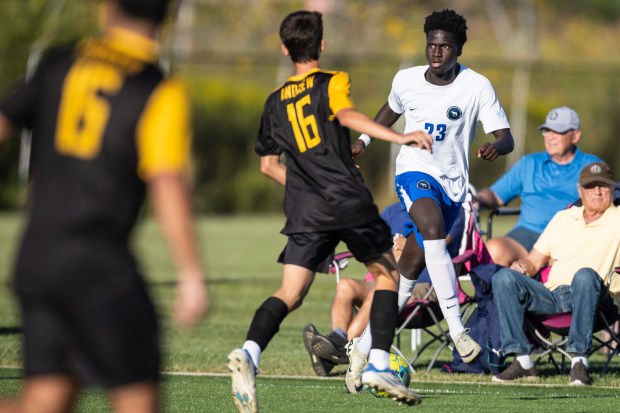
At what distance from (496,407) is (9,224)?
2139 cm

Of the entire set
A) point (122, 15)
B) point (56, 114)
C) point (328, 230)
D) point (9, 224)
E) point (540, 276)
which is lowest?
point (9, 224)

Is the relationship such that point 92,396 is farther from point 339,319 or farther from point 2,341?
point 2,341

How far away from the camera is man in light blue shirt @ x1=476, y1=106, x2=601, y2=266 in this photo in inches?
403

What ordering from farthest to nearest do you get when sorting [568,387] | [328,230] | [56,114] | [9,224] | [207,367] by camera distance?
[9,224]
[207,367]
[568,387]
[328,230]
[56,114]

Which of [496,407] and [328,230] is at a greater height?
Answer: [328,230]

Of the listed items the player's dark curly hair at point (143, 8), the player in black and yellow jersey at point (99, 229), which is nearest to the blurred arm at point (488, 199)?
the player's dark curly hair at point (143, 8)

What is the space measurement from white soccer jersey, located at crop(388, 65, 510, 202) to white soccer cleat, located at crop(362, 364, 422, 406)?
1876mm

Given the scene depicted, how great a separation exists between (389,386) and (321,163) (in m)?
1.16

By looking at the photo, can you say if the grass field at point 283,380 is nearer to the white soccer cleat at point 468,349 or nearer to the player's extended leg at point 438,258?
the white soccer cleat at point 468,349

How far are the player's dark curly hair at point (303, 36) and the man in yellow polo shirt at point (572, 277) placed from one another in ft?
8.52

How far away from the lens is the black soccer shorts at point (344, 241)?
6.48m

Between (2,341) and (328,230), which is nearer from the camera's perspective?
(328,230)

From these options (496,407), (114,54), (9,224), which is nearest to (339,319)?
(496,407)

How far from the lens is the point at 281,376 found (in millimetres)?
8414
